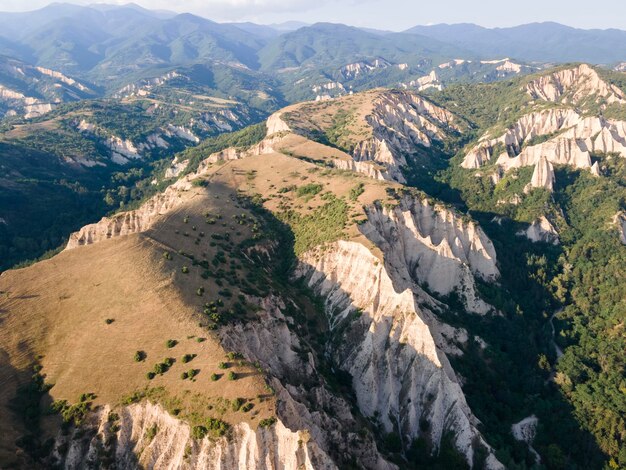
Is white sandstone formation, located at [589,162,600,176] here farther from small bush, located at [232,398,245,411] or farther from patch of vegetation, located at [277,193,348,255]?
small bush, located at [232,398,245,411]

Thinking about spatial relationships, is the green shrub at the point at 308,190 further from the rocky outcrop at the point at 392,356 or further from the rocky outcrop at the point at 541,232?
the rocky outcrop at the point at 541,232

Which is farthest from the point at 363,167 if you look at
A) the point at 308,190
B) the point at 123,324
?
the point at 123,324

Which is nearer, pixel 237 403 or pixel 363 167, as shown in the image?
pixel 237 403

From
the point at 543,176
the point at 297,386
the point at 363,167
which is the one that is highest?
the point at 363,167

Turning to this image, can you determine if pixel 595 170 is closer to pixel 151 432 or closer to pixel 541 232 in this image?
pixel 541 232

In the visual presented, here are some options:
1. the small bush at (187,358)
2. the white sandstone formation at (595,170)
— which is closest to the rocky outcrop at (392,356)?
the small bush at (187,358)

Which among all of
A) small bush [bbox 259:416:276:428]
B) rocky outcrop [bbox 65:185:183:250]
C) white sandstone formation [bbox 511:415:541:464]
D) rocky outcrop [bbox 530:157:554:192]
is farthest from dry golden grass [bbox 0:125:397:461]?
rocky outcrop [bbox 530:157:554:192]
